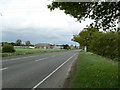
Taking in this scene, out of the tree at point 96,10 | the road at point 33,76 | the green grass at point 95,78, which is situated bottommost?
the road at point 33,76

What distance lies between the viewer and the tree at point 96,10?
796 cm

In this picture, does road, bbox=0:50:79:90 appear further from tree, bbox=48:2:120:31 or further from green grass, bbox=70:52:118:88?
tree, bbox=48:2:120:31

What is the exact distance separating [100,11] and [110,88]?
13.7 feet

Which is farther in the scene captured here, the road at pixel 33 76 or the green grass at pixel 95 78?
the road at pixel 33 76

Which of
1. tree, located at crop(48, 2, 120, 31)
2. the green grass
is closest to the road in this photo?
the green grass

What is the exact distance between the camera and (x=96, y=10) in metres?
8.66

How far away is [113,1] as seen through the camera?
8.01 metres

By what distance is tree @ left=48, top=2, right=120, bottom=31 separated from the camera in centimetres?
796

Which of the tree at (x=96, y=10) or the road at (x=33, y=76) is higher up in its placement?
the tree at (x=96, y=10)

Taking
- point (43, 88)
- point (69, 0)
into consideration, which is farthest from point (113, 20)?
point (43, 88)

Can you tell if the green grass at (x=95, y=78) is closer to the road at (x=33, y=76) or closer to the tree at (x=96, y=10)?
the road at (x=33, y=76)

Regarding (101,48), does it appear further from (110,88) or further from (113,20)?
(110,88)

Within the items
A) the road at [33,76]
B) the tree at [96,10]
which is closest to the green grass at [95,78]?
the road at [33,76]

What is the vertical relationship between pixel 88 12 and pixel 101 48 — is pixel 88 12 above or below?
above
